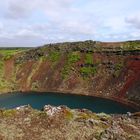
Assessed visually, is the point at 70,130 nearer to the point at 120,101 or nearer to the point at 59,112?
the point at 59,112

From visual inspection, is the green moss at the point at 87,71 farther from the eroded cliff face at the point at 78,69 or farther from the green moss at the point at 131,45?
the green moss at the point at 131,45

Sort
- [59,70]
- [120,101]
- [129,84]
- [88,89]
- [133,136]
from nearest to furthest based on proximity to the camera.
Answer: [133,136]
[120,101]
[129,84]
[88,89]
[59,70]

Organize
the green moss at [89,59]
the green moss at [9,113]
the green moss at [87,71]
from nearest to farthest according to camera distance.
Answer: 1. the green moss at [9,113]
2. the green moss at [87,71]
3. the green moss at [89,59]

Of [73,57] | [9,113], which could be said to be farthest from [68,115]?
[73,57]

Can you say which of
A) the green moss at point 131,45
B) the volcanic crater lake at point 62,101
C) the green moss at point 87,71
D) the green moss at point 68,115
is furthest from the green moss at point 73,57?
the green moss at point 68,115

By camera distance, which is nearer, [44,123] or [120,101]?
[44,123]

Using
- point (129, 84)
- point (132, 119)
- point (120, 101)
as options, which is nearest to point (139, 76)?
point (129, 84)
